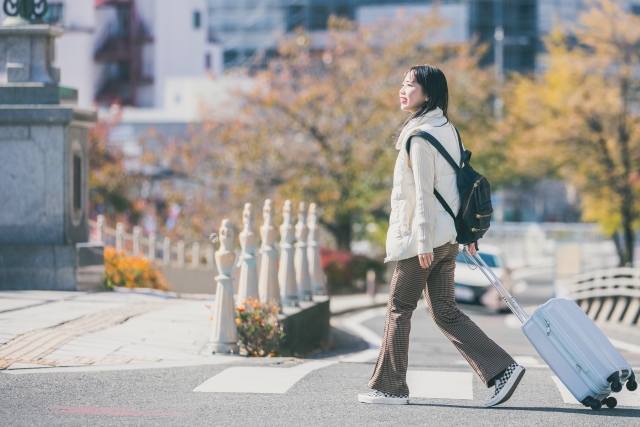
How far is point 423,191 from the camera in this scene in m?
6.25

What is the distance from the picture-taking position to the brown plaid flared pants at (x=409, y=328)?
21.1 ft

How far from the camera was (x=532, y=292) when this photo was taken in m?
33.0

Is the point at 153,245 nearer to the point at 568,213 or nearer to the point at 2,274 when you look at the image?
the point at 2,274

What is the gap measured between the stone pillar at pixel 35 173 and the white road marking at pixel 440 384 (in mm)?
5173

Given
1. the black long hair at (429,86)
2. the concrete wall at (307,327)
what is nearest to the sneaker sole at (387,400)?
the black long hair at (429,86)

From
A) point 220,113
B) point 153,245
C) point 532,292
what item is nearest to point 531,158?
point 532,292

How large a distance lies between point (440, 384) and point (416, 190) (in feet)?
5.41

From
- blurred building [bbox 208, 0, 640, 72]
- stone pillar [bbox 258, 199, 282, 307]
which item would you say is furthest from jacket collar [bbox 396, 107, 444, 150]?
blurred building [bbox 208, 0, 640, 72]

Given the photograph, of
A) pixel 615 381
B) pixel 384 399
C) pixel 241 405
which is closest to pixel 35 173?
pixel 241 405

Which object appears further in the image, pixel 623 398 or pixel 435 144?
pixel 623 398

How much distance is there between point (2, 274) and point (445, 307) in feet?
21.7

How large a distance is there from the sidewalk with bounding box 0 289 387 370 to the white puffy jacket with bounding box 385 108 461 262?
7.84 feet

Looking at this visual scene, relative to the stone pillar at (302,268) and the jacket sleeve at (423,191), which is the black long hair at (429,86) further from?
the stone pillar at (302,268)

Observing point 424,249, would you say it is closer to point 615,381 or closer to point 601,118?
point 615,381
